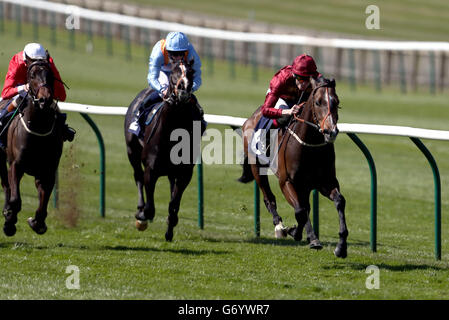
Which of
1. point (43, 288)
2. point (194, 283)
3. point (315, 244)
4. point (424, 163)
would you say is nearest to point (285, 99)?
point (315, 244)

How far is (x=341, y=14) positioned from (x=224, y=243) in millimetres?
27796

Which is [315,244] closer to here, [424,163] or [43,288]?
[43,288]

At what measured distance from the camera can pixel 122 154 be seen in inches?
663

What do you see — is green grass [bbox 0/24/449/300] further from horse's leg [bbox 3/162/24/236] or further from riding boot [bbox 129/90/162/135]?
riding boot [bbox 129/90/162/135]

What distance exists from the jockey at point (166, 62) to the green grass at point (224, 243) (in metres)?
1.25

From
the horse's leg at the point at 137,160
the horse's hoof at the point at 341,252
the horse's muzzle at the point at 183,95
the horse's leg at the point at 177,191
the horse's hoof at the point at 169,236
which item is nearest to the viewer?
the horse's hoof at the point at 341,252

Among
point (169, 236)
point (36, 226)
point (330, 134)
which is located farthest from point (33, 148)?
point (330, 134)

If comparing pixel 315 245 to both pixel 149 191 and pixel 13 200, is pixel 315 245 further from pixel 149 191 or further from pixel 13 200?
pixel 13 200

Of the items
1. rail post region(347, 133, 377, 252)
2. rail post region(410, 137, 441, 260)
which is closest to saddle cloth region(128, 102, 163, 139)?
rail post region(347, 133, 377, 252)

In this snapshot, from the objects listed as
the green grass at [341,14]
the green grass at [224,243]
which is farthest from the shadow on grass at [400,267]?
the green grass at [341,14]

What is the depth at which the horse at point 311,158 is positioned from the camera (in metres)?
8.61

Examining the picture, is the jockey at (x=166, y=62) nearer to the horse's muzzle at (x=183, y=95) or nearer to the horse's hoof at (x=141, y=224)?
the horse's muzzle at (x=183, y=95)
